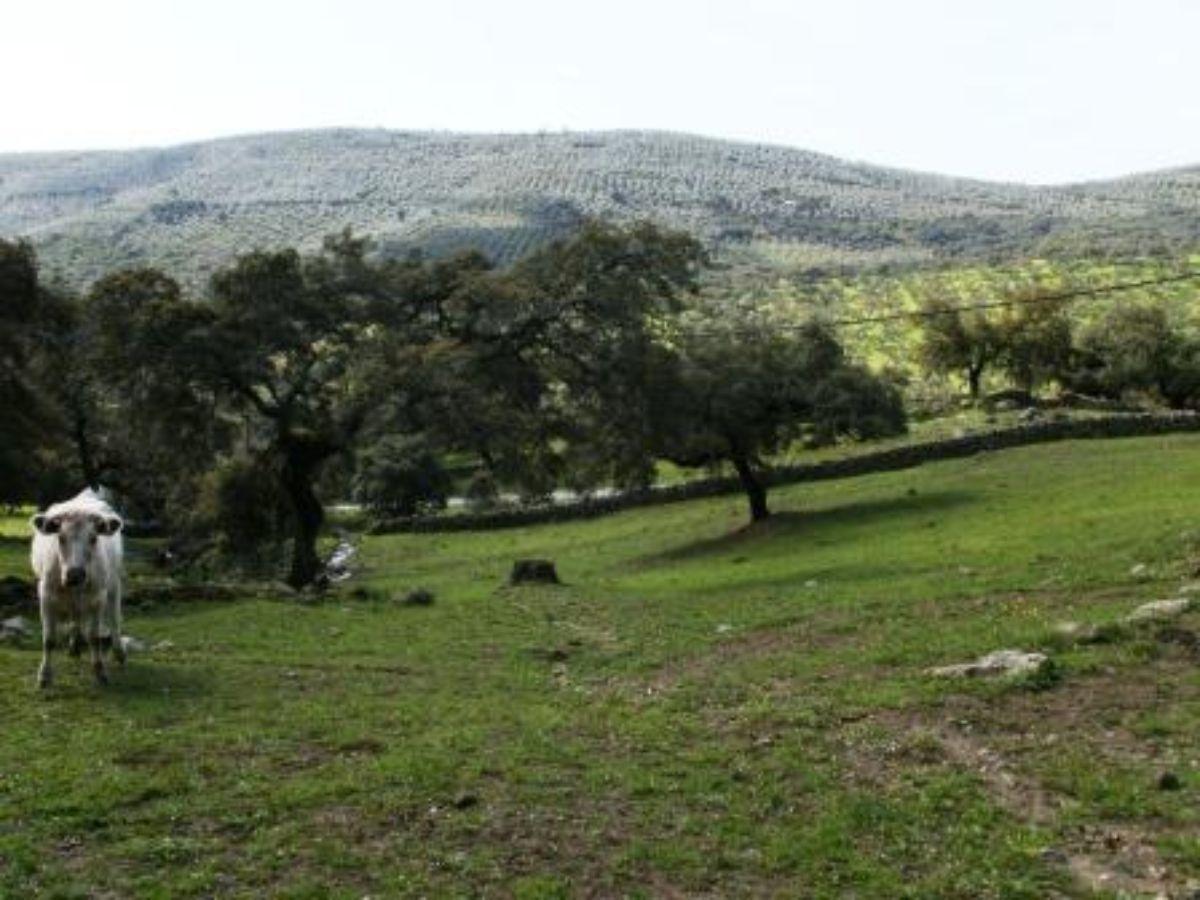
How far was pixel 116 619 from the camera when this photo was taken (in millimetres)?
23031

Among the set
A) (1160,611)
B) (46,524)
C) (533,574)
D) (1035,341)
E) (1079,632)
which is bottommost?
(533,574)

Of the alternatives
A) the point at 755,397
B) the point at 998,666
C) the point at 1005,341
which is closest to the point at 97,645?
the point at 998,666

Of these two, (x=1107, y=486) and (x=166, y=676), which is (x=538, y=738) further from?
(x=1107, y=486)

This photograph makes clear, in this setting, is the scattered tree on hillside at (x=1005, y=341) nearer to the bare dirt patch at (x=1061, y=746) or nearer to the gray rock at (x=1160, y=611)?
the gray rock at (x=1160, y=611)

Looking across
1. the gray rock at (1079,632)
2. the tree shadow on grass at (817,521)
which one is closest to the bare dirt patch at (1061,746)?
the gray rock at (1079,632)

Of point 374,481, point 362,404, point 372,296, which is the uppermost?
point 372,296

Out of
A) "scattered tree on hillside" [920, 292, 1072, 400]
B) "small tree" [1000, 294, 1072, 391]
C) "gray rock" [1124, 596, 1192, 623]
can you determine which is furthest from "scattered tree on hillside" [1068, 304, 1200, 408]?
"gray rock" [1124, 596, 1192, 623]

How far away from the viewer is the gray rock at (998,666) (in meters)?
20.4

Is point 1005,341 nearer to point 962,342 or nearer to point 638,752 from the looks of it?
point 962,342

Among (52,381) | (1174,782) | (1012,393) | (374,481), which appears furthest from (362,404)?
(1012,393)

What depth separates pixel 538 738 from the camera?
1894cm

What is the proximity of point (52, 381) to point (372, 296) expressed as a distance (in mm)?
14277

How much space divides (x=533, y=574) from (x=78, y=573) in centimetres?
2613

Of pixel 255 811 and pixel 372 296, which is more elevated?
pixel 372 296
